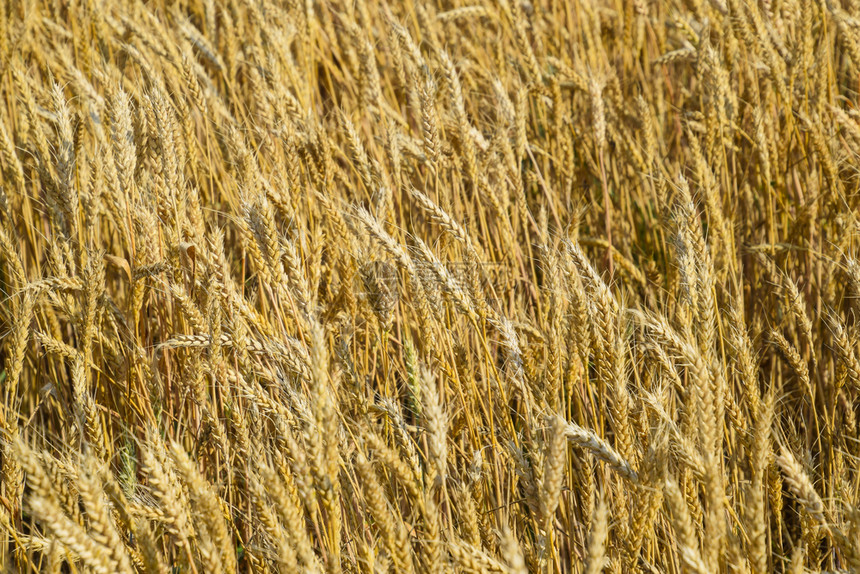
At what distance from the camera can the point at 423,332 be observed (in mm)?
1678

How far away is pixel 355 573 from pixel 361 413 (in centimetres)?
36

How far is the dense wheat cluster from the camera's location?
1.20 meters

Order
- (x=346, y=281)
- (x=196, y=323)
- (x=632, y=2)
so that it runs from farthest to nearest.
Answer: (x=632, y=2) → (x=346, y=281) → (x=196, y=323)

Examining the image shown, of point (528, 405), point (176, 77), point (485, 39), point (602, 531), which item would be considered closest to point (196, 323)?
point (528, 405)

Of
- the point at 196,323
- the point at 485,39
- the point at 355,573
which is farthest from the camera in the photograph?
the point at 485,39

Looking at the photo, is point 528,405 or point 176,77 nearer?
point 528,405

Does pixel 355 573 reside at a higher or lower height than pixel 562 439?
lower

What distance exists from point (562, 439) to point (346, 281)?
84cm

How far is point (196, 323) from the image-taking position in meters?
1.66

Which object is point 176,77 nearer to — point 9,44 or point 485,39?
point 9,44

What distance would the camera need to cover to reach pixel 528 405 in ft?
5.25

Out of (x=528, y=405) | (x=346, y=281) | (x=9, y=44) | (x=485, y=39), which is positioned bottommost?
(x=528, y=405)

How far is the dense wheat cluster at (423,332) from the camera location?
1.20 m

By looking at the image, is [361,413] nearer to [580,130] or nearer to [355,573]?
[355,573]
